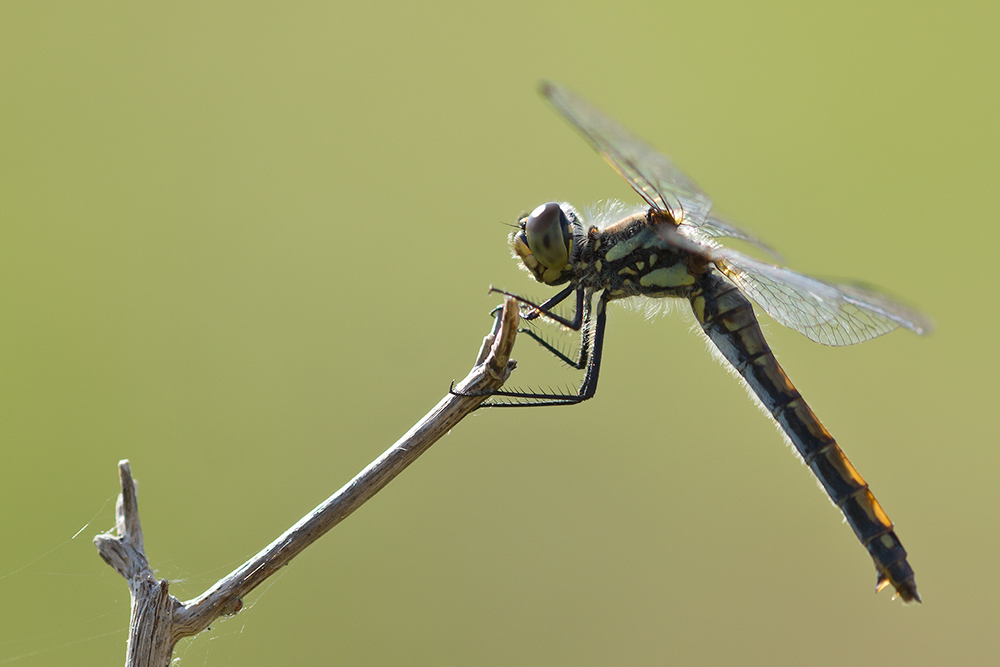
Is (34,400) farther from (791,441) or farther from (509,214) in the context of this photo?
(791,441)

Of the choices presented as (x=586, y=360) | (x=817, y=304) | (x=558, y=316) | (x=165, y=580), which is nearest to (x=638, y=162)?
(x=558, y=316)

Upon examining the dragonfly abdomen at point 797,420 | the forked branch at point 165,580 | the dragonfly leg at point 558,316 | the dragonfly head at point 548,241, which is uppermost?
the dragonfly head at point 548,241

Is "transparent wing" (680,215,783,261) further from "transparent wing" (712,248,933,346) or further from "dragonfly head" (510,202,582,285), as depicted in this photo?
"dragonfly head" (510,202,582,285)

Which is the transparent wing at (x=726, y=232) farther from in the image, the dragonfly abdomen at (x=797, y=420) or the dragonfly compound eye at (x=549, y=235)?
the dragonfly compound eye at (x=549, y=235)

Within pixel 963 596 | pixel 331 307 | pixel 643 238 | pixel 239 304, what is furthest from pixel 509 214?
pixel 963 596

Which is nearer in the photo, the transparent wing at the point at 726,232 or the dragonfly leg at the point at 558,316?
the dragonfly leg at the point at 558,316

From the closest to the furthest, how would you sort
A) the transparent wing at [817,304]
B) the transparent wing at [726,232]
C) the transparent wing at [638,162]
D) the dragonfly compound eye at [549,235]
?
1. the transparent wing at [638,162]
2. the transparent wing at [817,304]
3. the dragonfly compound eye at [549,235]
4. the transparent wing at [726,232]

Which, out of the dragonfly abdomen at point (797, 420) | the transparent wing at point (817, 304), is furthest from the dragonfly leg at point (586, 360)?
the transparent wing at point (817, 304)
